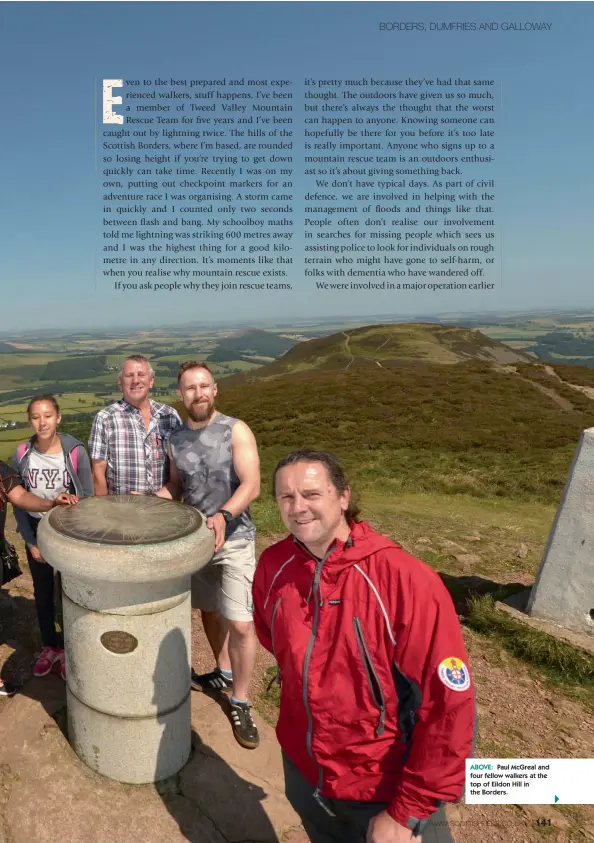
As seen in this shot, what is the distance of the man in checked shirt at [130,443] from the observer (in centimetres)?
423

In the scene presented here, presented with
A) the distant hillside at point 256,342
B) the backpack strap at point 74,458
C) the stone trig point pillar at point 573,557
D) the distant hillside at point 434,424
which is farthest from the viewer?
the distant hillside at point 256,342

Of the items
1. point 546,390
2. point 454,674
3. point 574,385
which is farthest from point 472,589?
point 574,385

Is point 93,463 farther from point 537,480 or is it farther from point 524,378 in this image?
point 524,378

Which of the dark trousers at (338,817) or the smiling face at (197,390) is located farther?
the smiling face at (197,390)

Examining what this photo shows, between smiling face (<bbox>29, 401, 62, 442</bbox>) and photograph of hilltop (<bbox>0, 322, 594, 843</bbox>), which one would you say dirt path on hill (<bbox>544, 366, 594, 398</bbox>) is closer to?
photograph of hilltop (<bbox>0, 322, 594, 843</bbox>)

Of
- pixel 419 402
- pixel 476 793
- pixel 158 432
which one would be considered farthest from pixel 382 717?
pixel 419 402

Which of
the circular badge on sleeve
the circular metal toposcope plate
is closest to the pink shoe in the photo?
the circular metal toposcope plate

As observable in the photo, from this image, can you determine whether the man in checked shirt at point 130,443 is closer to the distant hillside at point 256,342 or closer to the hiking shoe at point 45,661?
the hiking shoe at point 45,661

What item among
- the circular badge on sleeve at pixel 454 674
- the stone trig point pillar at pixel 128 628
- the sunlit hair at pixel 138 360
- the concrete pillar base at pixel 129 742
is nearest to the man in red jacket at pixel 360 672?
the circular badge on sleeve at pixel 454 674

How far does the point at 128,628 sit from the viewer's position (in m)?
3.01

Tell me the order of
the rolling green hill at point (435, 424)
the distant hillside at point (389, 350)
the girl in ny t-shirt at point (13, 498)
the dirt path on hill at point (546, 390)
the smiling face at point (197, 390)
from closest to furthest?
the smiling face at point (197, 390)
the girl in ny t-shirt at point (13, 498)
the rolling green hill at point (435, 424)
the dirt path on hill at point (546, 390)
the distant hillside at point (389, 350)

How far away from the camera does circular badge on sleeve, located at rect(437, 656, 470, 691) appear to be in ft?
6.19

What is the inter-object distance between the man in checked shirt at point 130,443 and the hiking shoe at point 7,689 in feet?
5.59

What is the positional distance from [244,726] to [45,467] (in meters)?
2.52
